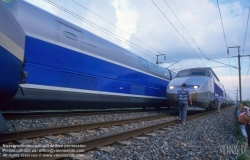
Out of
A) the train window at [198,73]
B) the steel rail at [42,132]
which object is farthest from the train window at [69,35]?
the train window at [198,73]

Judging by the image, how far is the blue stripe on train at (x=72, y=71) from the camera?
5226mm

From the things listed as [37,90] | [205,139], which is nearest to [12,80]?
[37,90]

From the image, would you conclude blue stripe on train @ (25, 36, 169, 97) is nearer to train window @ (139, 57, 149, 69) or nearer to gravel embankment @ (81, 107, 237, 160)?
train window @ (139, 57, 149, 69)

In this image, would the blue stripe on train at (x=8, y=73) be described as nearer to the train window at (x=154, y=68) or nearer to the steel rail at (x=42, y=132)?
the steel rail at (x=42, y=132)

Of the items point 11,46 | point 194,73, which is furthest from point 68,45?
point 194,73

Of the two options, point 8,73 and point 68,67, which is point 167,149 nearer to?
point 8,73

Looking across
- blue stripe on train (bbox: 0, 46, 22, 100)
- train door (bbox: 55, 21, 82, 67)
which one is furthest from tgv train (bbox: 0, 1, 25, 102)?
train door (bbox: 55, 21, 82, 67)

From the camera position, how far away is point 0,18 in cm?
268

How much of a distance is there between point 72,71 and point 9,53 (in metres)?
3.48

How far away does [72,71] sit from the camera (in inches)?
250

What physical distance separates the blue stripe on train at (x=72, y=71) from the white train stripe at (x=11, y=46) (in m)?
1.87

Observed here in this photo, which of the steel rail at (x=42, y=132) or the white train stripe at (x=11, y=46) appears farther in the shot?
the steel rail at (x=42, y=132)

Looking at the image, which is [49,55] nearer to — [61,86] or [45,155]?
[61,86]

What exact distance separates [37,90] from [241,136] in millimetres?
5850
